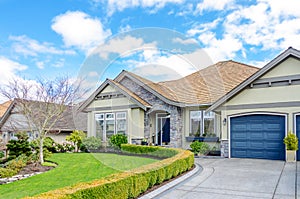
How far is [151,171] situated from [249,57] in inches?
695

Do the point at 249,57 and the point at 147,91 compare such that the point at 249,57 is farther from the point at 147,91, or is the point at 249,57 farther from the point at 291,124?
the point at 291,124

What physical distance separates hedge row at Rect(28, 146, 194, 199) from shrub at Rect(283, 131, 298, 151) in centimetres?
599

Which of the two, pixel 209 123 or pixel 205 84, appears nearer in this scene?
pixel 209 123

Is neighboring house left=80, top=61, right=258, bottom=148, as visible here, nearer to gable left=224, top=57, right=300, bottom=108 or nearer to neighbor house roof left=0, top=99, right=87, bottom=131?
gable left=224, top=57, right=300, bottom=108

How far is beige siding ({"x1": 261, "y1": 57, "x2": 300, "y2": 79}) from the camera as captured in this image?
12773 millimetres

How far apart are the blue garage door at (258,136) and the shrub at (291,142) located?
0.60 meters

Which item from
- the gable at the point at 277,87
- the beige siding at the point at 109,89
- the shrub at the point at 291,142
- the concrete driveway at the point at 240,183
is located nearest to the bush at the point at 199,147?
the gable at the point at 277,87

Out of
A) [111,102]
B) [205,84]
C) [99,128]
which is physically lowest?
[99,128]

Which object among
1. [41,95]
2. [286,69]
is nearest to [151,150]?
[41,95]

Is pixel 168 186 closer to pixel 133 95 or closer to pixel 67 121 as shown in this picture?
pixel 133 95

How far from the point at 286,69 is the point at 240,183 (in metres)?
7.19

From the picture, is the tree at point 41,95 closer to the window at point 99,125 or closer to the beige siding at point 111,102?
the beige siding at point 111,102

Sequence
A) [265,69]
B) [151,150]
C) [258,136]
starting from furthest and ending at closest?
[151,150], [258,136], [265,69]

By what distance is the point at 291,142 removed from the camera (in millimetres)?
12289
